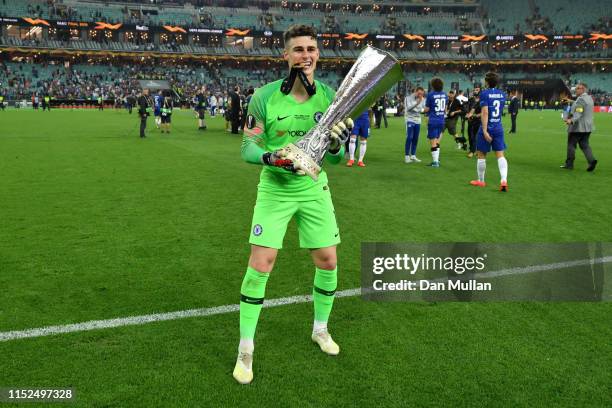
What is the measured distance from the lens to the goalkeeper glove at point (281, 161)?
288 centimetres

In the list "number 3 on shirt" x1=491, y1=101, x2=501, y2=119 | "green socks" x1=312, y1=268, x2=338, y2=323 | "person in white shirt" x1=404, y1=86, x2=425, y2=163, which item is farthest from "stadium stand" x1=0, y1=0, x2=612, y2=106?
"green socks" x1=312, y1=268, x2=338, y2=323

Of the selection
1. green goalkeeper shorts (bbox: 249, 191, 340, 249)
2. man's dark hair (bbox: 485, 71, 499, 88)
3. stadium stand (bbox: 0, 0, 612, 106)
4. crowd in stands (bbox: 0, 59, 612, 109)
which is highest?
stadium stand (bbox: 0, 0, 612, 106)

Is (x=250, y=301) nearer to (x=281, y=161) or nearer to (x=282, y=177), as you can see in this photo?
(x=282, y=177)

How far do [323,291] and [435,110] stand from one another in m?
9.99

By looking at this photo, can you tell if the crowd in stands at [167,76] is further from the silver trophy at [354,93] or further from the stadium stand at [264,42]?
the silver trophy at [354,93]

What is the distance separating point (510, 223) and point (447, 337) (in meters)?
4.01

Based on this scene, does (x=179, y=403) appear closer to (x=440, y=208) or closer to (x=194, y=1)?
(x=440, y=208)

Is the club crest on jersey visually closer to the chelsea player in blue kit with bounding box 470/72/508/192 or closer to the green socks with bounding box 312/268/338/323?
the green socks with bounding box 312/268/338/323

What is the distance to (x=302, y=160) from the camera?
2881 millimetres

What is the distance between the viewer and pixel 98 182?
10609 millimetres

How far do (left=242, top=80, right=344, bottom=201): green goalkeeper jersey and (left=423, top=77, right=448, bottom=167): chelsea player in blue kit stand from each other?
9830 millimetres

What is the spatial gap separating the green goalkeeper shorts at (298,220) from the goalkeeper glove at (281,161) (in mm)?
411

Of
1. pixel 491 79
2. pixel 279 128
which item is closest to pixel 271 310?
pixel 279 128

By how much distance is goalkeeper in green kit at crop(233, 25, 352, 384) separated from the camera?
10.5 feet
